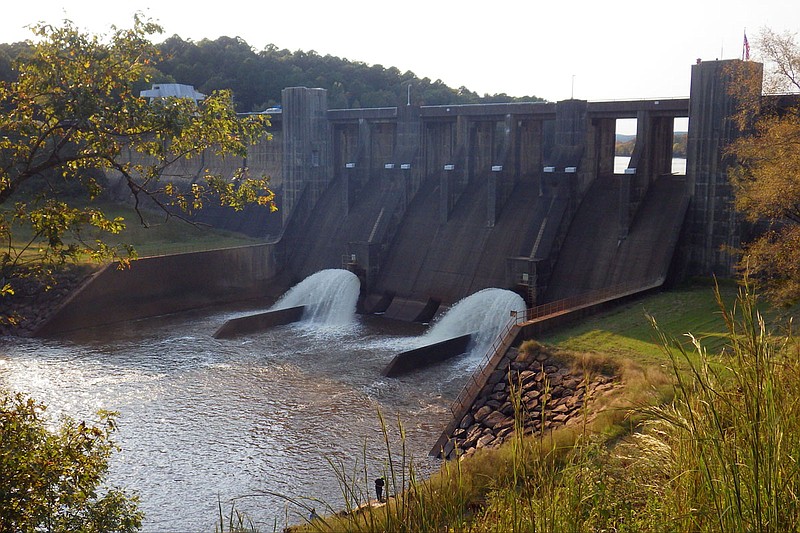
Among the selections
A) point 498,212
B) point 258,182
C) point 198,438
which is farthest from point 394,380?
point 258,182

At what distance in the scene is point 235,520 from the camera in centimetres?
1658

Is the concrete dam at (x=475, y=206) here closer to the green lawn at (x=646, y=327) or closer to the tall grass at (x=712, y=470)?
the green lawn at (x=646, y=327)

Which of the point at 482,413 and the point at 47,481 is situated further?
the point at 482,413

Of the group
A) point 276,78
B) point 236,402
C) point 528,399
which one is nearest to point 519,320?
point 528,399

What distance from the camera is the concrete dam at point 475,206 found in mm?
29828

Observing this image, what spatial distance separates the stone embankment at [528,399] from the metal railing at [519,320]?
25 centimetres

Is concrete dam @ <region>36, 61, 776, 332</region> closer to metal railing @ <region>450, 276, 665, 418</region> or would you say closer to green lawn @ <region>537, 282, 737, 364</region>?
metal railing @ <region>450, 276, 665, 418</region>

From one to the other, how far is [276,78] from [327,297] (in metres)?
45.1

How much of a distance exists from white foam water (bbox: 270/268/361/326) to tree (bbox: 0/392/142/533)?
954 inches

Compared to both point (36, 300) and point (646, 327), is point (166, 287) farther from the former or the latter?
point (646, 327)

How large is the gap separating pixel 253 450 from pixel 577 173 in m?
18.9

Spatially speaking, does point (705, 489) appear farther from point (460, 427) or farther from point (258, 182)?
point (460, 427)

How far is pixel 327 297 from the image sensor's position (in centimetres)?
3591

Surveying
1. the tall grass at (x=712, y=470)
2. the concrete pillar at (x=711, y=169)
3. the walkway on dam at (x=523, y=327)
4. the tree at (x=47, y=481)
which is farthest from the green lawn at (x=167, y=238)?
the tall grass at (x=712, y=470)
